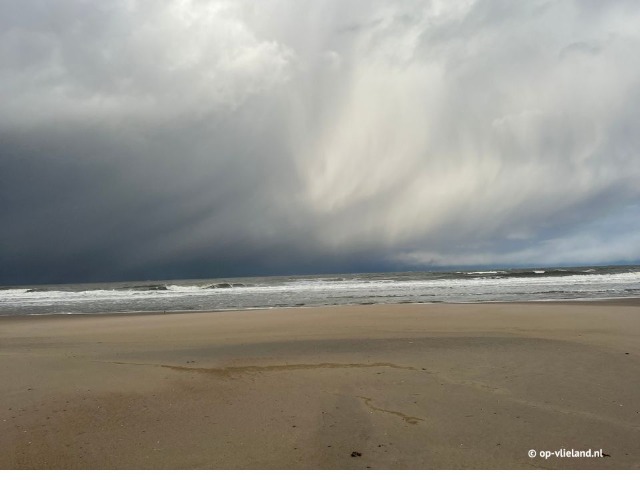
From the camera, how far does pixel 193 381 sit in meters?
7.18

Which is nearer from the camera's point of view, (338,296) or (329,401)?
(329,401)

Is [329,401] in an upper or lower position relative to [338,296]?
lower

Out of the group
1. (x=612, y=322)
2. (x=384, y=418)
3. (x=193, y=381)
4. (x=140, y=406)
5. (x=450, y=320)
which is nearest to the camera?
(x=384, y=418)

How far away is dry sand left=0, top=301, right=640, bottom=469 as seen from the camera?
4309mm

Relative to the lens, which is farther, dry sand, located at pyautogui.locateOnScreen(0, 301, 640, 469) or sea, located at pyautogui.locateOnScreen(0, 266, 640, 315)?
sea, located at pyautogui.locateOnScreen(0, 266, 640, 315)

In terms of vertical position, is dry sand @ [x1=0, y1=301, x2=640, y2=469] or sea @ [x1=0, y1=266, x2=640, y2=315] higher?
sea @ [x1=0, y1=266, x2=640, y2=315]

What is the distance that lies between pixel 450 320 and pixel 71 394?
35.7 ft

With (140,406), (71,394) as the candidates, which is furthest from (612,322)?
(71,394)

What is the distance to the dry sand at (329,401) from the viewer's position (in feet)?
14.1

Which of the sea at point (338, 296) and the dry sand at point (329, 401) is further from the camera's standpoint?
the sea at point (338, 296)

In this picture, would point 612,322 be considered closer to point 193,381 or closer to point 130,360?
point 193,381

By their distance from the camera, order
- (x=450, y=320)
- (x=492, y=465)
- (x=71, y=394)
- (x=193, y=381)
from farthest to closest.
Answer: (x=450, y=320), (x=193, y=381), (x=71, y=394), (x=492, y=465)

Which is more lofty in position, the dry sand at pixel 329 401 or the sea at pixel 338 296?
the sea at pixel 338 296

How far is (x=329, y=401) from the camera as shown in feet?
19.1
